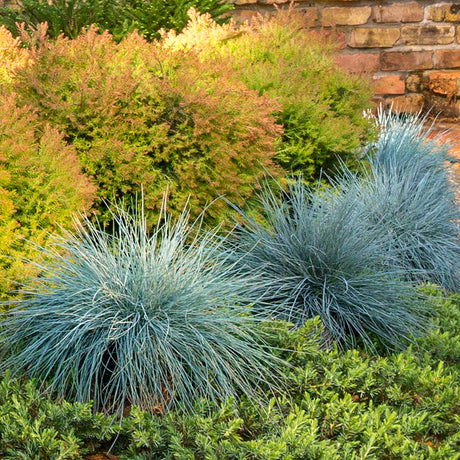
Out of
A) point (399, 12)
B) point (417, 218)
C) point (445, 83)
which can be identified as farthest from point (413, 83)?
point (417, 218)

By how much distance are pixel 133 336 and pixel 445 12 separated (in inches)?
301

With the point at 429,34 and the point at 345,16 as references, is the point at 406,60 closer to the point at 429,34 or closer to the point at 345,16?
the point at 429,34

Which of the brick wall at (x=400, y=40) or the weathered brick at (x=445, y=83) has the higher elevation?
the brick wall at (x=400, y=40)

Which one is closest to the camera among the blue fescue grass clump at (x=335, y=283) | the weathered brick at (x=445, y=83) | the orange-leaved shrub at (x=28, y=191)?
the orange-leaved shrub at (x=28, y=191)

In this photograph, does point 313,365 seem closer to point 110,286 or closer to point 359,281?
point 359,281

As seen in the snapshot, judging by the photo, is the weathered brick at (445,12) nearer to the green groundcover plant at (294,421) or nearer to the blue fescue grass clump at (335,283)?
the blue fescue grass clump at (335,283)

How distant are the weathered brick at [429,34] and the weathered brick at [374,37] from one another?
0.14m

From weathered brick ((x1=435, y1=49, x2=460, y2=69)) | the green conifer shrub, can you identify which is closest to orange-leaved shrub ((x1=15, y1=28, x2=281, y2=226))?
the green conifer shrub

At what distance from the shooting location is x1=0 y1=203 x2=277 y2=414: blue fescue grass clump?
9.13 ft

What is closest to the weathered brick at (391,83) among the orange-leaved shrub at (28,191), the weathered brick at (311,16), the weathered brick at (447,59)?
the weathered brick at (447,59)

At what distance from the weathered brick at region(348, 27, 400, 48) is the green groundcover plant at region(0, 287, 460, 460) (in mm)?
6728

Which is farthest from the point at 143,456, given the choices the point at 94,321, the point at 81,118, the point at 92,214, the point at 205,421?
the point at 81,118

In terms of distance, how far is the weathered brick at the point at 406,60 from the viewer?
9.09m

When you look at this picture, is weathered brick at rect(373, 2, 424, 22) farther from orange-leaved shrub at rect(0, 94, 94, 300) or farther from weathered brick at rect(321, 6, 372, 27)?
orange-leaved shrub at rect(0, 94, 94, 300)
